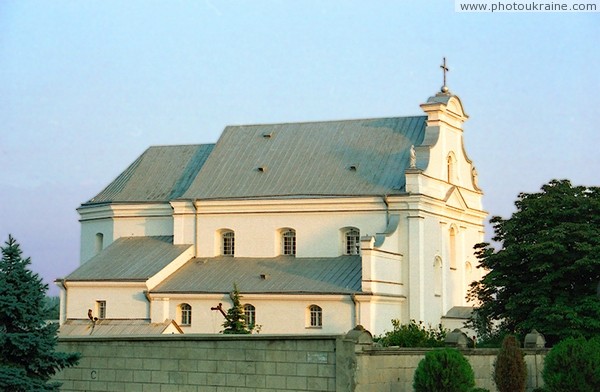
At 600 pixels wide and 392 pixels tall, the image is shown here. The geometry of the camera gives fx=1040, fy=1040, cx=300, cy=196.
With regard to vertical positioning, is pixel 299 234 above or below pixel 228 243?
above

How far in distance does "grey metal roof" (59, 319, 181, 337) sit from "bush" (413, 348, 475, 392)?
85.4 ft

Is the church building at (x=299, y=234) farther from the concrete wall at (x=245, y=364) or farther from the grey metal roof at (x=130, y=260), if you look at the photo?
the concrete wall at (x=245, y=364)

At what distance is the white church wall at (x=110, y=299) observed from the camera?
167 feet

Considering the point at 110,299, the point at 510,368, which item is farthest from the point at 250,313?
the point at 510,368

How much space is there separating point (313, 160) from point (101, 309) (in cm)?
1310

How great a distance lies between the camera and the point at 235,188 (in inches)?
2111

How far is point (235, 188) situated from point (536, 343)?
2532cm

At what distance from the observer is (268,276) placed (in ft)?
164

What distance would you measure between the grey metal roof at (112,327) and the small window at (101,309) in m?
0.42

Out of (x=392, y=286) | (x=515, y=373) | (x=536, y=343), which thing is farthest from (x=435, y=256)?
(x=515, y=373)

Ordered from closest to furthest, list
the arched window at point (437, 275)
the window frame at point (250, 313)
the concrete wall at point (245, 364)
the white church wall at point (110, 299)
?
the concrete wall at point (245, 364)
the window frame at point (250, 313)
the white church wall at point (110, 299)
the arched window at point (437, 275)

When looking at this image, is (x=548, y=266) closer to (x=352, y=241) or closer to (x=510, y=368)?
(x=510, y=368)

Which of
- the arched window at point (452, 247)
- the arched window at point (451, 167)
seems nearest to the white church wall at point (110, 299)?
the arched window at point (452, 247)

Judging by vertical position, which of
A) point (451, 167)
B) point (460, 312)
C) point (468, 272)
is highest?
point (451, 167)
